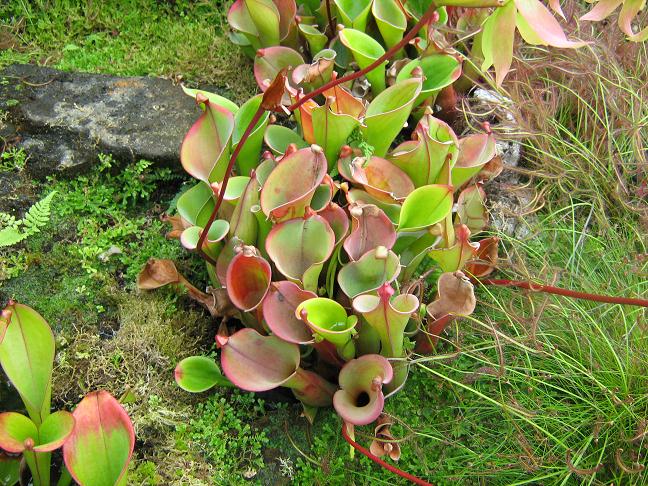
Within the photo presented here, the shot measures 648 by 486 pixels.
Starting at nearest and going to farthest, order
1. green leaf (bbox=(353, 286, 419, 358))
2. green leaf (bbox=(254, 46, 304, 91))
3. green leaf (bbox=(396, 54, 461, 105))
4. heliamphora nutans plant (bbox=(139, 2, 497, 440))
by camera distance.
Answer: green leaf (bbox=(353, 286, 419, 358)) → heliamphora nutans plant (bbox=(139, 2, 497, 440)) → green leaf (bbox=(396, 54, 461, 105)) → green leaf (bbox=(254, 46, 304, 91))

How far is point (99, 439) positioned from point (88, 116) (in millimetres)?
1189

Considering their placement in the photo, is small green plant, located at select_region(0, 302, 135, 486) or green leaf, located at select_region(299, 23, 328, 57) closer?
small green plant, located at select_region(0, 302, 135, 486)

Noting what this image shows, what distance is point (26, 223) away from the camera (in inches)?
67.0

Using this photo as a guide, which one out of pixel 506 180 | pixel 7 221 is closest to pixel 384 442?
pixel 506 180

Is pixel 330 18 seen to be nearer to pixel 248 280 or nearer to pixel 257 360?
→ pixel 248 280

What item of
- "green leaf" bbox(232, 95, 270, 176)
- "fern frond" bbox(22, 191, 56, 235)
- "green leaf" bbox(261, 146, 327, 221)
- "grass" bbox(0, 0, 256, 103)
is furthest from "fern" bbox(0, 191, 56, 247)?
"grass" bbox(0, 0, 256, 103)

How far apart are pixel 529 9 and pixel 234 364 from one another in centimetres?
94

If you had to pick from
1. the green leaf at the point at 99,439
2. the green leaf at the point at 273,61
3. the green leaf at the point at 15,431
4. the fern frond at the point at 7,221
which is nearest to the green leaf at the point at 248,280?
the green leaf at the point at 99,439

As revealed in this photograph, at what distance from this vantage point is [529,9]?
91cm

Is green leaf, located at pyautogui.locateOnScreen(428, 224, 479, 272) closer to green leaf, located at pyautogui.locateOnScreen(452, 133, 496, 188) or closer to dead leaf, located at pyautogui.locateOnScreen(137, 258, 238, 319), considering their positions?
green leaf, located at pyautogui.locateOnScreen(452, 133, 496, 188)

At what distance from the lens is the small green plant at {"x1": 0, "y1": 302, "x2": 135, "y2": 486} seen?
47.1 inches

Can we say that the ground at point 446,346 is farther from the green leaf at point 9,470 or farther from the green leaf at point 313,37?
the green leaf at point 313,37

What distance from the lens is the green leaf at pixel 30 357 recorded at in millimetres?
1302

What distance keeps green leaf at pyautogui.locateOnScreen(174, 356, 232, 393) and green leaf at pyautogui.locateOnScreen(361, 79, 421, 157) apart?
0.76 m
